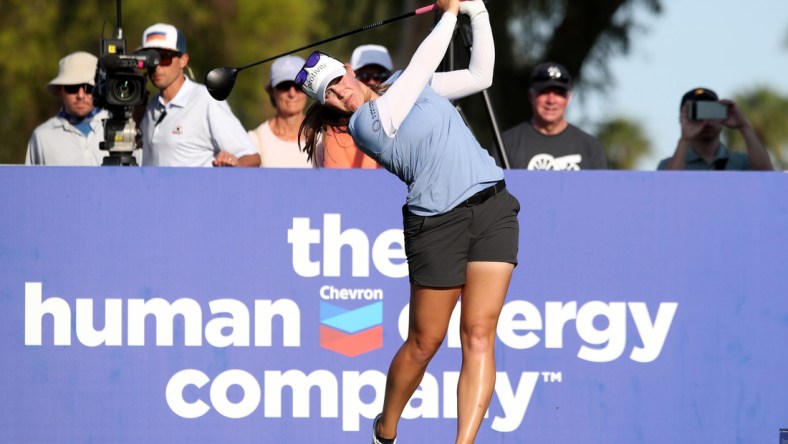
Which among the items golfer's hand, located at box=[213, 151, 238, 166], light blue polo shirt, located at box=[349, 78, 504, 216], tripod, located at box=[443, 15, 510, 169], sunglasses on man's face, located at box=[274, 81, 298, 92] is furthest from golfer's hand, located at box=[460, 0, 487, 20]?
sunglasses on man's face, located at box=[274, 81, 298, 92]

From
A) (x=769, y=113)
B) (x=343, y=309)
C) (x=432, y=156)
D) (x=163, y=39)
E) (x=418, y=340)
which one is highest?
(x=769, y=113)

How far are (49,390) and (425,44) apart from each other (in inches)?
104

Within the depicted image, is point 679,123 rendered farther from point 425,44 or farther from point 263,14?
point 263,14

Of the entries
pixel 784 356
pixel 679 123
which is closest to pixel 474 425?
pixel 784 356

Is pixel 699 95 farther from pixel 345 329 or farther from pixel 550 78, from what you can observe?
pixel 345 329

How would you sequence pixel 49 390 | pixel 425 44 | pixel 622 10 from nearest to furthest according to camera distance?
pixel 425 44
pixel 49 390
pixel 622 10

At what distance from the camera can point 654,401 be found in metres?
7.13

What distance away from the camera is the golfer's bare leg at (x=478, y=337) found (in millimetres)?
6078

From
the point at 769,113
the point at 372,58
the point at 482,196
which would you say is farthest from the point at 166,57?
the point at 769,113

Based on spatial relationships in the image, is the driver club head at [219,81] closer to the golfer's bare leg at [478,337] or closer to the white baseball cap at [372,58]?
the golfer's bare leg at [478,337]

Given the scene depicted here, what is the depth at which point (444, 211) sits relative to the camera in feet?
19.9

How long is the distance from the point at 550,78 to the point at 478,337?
2829mm

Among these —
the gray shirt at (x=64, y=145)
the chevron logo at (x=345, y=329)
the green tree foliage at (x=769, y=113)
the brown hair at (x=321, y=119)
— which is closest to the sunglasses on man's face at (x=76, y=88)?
the gray shirt at (x=64, y=145)

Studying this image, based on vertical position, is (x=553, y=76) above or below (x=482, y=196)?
above
